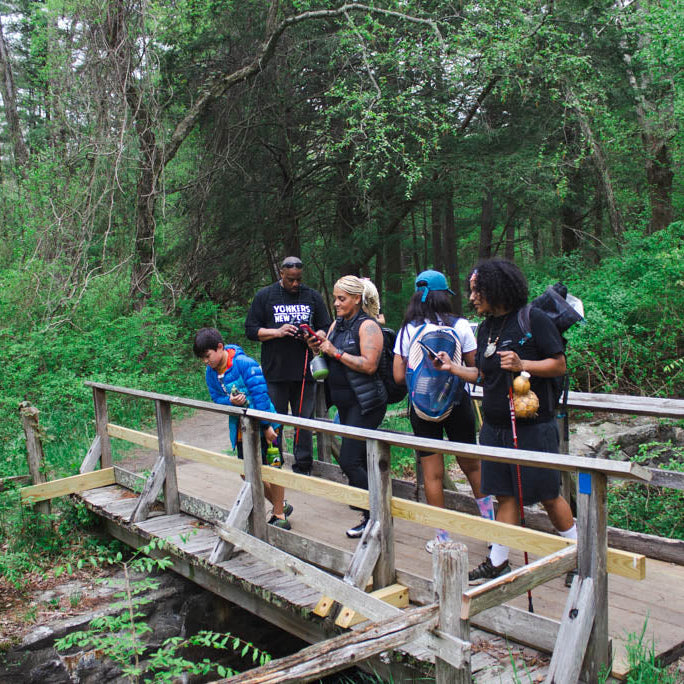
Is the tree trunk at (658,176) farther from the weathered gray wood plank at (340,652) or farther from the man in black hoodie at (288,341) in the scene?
the weathered gray wood plank at (340,652)

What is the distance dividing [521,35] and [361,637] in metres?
11.0

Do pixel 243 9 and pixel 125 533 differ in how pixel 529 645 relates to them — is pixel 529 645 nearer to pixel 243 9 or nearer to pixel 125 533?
pixel 125 533

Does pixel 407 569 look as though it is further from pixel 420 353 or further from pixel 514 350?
pixel 514 350

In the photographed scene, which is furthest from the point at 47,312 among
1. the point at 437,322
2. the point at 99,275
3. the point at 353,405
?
the point at 437,322

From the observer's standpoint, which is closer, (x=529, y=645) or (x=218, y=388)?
(x=529, y=645)

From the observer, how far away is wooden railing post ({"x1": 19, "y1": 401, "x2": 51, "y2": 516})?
21.1 feet

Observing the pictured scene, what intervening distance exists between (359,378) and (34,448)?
3713 millimetres

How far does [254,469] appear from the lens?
4.66 meters

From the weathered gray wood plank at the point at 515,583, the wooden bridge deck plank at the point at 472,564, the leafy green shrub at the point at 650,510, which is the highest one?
the weathered gray wood plank at the point at 515,583

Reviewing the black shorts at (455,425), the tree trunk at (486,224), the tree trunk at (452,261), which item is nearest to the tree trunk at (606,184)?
the tree trunk at (486,224)

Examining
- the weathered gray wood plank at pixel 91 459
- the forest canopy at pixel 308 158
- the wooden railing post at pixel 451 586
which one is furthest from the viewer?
the forest canopy at pixel 308 158

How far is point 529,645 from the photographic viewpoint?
326cm

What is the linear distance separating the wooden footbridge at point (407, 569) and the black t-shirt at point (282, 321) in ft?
2.84

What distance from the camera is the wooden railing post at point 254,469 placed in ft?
15.2
